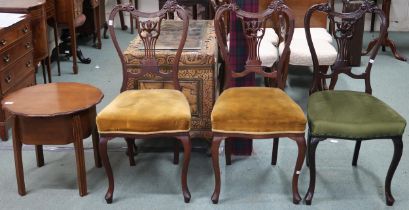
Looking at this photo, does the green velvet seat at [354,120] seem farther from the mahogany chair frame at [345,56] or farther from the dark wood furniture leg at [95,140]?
the dark wood furniture leg at [95,140]

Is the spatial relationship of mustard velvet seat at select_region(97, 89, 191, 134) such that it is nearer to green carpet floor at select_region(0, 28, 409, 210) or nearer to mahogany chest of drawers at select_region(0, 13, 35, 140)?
green carpet floor at select_region(0, 28, 409, 210)

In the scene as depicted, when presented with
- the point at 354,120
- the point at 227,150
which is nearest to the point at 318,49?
the point at 227,150

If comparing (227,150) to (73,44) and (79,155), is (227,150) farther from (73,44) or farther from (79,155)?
(73,44)

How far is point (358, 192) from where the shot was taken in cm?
266

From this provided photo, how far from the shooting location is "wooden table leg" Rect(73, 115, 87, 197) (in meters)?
2.48

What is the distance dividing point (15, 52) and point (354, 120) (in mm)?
2175

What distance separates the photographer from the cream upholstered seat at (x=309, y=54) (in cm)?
350

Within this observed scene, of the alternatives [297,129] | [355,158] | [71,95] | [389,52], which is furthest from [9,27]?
[389,52]

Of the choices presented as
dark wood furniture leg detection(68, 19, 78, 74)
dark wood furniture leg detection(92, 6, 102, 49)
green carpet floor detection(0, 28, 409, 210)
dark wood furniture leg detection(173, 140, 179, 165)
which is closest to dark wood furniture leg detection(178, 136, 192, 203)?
green carpet floor detection(0, 28, 409, 210)

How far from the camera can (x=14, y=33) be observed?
325 cm

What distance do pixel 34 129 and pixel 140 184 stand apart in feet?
2.08

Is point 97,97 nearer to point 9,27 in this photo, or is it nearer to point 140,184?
point 140,184

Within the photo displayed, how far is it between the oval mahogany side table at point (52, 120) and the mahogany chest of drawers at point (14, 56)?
58cm

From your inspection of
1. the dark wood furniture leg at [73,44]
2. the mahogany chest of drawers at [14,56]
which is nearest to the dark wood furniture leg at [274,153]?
the mahogany chest of drawers at [14,56]
